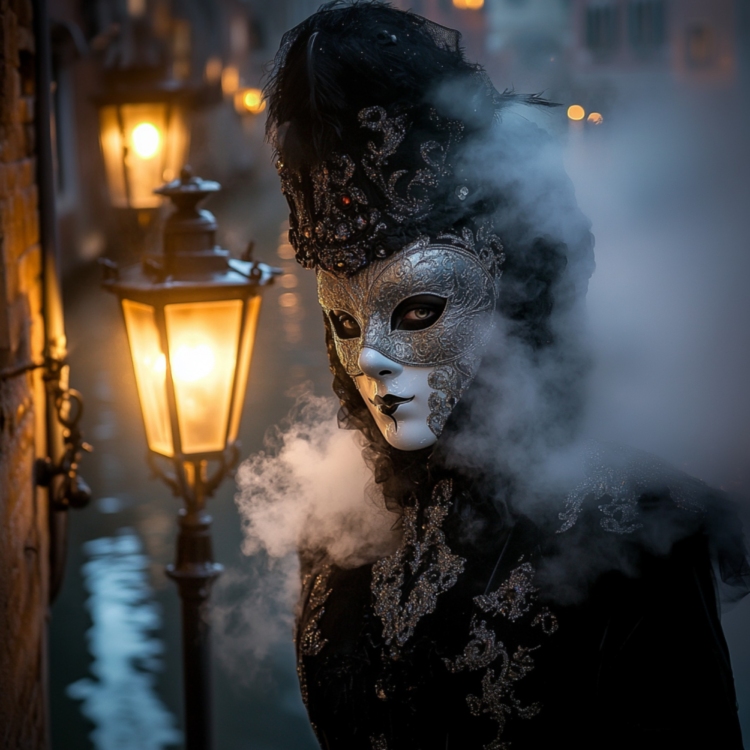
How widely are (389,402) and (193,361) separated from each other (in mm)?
1149

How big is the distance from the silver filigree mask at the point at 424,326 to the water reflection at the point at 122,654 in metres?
3.19

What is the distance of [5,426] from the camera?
96.8 inches

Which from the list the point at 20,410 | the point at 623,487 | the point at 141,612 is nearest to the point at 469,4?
the point at 623,487

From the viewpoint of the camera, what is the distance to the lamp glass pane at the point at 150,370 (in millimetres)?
2857

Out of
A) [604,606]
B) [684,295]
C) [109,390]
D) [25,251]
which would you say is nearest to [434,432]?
[604,606]

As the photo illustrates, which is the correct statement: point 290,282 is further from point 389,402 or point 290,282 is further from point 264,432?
point 389,402

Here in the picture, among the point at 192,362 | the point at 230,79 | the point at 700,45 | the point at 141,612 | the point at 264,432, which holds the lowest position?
the point at 141,612

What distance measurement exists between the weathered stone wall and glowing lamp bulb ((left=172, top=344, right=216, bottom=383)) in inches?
14.7

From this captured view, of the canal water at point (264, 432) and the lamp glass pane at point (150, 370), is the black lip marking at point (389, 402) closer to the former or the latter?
the canal water at point (264, 432)

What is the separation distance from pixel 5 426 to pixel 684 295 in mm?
1496

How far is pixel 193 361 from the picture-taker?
285cm

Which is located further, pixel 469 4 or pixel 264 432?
pixel 264 432

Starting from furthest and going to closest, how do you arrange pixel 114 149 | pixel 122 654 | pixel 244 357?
pixel 122 654 < pixel 114 149 < pixel 244 357

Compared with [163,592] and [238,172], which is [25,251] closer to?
[163,592]
